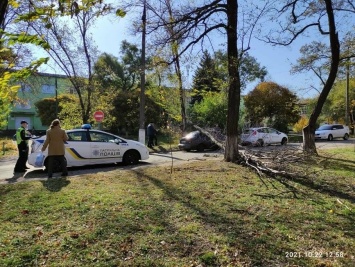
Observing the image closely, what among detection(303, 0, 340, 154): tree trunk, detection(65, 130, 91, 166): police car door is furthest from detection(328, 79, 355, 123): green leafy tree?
detection(65, 130, 91, 166): police car door

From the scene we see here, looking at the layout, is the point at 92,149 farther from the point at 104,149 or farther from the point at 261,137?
the point at 261,137

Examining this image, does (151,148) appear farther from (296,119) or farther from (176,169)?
(296,119)

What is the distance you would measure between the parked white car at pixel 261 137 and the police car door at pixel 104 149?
702 cm

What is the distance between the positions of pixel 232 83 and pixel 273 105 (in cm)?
2549

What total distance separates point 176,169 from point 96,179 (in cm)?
259

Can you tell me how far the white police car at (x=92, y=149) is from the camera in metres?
11.6

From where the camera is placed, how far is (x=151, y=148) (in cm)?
2123

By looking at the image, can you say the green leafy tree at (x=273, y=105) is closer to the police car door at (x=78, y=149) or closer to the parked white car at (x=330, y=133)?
the parked white car at (x=330, y=133)

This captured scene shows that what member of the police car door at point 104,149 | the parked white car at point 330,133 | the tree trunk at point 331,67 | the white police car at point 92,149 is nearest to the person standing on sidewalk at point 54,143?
the white police car at point 92,149

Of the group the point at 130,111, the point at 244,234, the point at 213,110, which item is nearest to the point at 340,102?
the point at 213,110

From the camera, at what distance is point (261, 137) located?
2141cm

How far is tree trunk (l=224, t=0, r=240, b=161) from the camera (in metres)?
11.2

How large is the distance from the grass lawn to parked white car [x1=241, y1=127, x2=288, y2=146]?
9117 mm

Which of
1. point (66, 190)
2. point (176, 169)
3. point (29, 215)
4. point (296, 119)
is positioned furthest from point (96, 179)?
point (296, 119)
